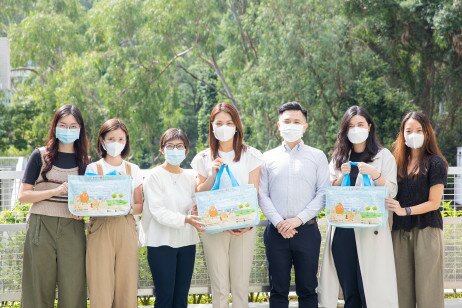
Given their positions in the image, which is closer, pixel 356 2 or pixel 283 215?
pixel 283 215

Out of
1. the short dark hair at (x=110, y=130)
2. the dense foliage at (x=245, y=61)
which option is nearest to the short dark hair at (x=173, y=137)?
the short dark hair at (x=110, y=130)

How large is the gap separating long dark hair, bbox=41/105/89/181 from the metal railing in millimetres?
974

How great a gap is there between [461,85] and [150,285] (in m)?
18.6

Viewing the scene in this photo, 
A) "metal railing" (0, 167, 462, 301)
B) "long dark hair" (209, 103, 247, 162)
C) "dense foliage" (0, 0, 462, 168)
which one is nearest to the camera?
"long dark hair" (209, 103, 247, 162)

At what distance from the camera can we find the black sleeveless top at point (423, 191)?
5.85m

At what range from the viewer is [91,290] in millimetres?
5711

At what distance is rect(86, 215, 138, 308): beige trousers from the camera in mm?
5695

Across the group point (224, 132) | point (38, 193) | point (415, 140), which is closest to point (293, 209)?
point (224, 132)

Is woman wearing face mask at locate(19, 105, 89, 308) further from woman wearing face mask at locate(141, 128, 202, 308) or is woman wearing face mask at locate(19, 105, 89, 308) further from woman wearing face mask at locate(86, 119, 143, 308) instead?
woman wearing face mask at locate(141, 128, 202, 308)

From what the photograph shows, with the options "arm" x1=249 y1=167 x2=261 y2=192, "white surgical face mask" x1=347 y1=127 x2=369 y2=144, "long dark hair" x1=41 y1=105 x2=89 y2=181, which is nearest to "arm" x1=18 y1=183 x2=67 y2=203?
"long dark hair" x1=41 y1=105 x2=89 y2=181

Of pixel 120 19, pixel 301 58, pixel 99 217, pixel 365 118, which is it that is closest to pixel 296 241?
pixel 365 118

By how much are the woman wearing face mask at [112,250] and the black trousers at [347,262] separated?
1.53 meters

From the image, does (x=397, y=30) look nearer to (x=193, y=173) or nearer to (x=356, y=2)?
(x=356, y=2)

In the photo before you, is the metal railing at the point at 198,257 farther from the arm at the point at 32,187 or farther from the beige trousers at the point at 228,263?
the arm at the point at 32,187
